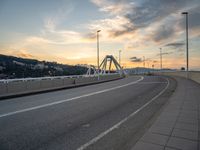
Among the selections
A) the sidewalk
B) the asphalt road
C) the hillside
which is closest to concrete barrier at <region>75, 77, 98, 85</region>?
the hillside

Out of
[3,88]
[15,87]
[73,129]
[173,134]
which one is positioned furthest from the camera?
[15,87]

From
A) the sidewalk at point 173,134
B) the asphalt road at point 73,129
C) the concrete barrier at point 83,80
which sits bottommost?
the asphalt road at point 73,129

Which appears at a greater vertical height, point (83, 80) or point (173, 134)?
point (83, 80)

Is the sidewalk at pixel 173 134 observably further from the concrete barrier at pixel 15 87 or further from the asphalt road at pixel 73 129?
the concrete barrier at pixel 15 87

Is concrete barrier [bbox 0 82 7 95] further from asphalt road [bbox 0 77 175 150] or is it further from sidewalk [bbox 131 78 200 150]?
sidewalk [bbox 131 78 200 150]

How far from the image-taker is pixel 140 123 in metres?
6.16

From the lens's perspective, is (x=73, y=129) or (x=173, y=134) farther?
(x=73, y=129)

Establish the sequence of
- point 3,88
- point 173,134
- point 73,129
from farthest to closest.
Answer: point 3,88
point 73,129
point 173,134

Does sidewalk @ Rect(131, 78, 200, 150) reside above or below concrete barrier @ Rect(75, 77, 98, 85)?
below

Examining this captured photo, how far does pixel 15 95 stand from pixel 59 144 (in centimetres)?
1046

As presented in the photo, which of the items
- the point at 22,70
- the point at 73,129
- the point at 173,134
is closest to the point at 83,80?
the point at 22,70

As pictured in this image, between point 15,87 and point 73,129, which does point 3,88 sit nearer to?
point 15,87

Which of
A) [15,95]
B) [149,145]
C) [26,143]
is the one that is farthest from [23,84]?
[149,145]

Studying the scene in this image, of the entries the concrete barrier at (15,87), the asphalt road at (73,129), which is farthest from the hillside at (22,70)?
the asphalt road at (73,129)
